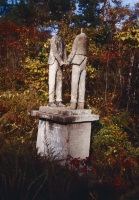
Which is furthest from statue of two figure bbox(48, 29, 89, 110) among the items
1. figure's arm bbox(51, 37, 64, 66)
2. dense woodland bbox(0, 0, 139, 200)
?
dense woodland bbox(0, 0, 139, 200)

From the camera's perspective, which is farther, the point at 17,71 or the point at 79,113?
the point at 17,71

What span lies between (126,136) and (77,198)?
3679 mm

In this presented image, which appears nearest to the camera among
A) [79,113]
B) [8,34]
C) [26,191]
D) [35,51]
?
[26,191]

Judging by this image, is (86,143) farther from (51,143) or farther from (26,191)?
(26,191)

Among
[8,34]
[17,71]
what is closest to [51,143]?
[17,71]

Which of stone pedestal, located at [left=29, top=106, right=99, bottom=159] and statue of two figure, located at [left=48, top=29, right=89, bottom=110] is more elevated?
statue of two figure, located at [left=48, top=29, right=89, bottom=110]

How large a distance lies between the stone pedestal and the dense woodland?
0.29 metres

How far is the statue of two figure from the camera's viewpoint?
4871 mm

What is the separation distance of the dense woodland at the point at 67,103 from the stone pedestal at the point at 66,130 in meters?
0.29

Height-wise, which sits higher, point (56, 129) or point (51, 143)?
point (56, 129)

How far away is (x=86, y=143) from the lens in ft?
16.5

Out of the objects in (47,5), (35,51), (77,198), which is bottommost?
(77,198)

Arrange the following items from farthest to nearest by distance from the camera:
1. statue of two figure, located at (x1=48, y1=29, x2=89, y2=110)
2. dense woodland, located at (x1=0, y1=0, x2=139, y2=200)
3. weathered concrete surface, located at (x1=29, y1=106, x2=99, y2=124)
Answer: statue of two figure, located at (x1=48, y1=29, x2=89, y2=110) → weathered concrete surface, located at (x1=29, y1=106, x2=99, y2=124) → dense woodland, located at (x1=0, y1=0, x2=139, y2=200)

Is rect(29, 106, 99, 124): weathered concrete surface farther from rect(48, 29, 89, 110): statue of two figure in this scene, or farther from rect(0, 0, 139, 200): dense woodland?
rect(0, 0, 139, 200): dense woodland
